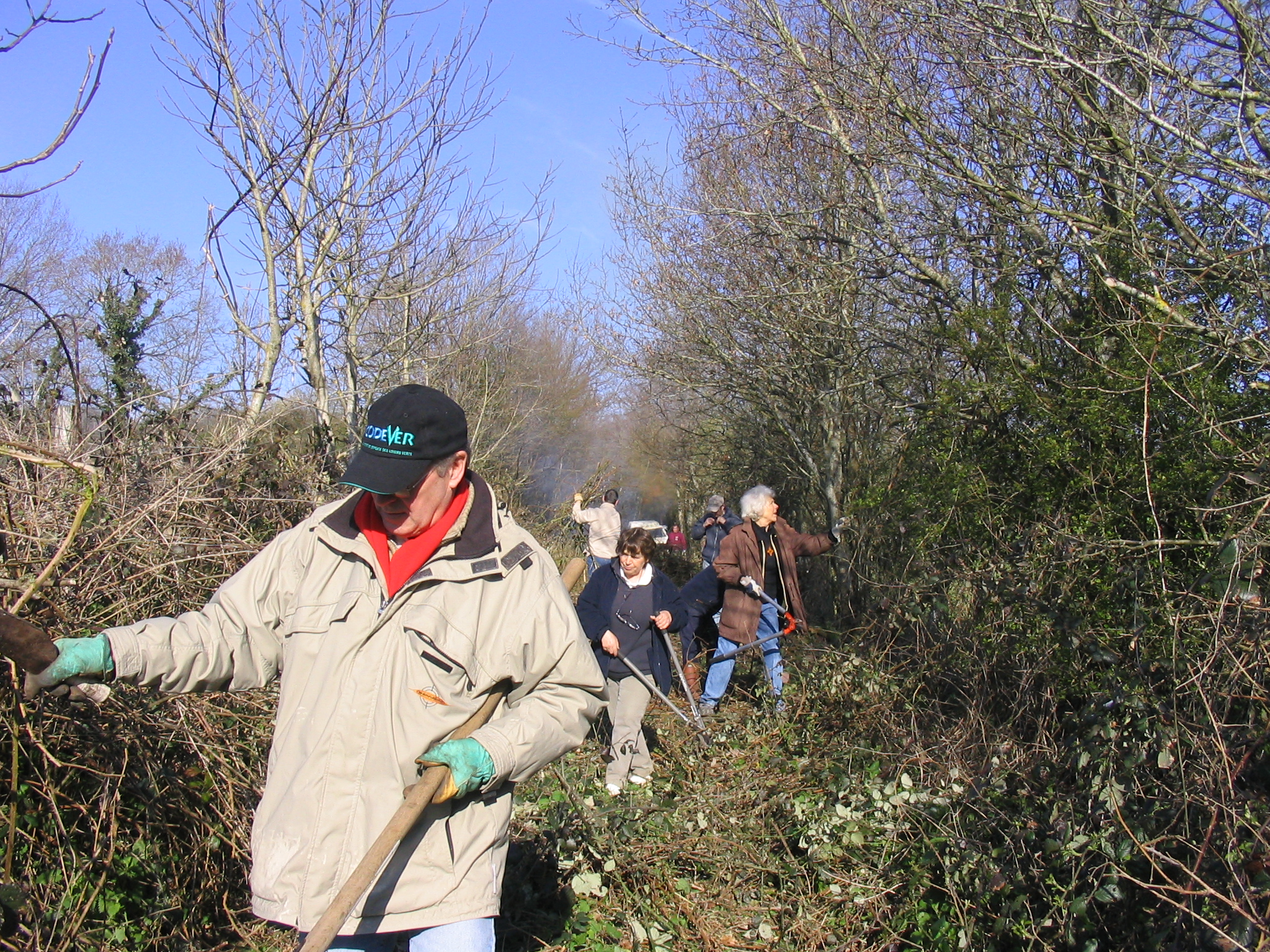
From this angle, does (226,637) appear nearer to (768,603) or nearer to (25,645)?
(25,645)

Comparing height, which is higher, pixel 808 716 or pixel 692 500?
pixel 808 716

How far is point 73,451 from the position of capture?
395 cm

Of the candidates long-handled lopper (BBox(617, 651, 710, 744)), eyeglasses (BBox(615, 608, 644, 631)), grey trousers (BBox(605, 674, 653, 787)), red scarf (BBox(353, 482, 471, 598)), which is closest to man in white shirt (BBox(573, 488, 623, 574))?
long-handled lopper (BBox(617, 651, 710, 744))

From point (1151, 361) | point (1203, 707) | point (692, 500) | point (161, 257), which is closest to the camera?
point (1203, 707)

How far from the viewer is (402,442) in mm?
2342

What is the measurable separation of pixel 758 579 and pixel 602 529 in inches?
194

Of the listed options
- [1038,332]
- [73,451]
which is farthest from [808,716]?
[73,451]

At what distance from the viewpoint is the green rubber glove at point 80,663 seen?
2.21m

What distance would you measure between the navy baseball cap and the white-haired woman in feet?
16.2

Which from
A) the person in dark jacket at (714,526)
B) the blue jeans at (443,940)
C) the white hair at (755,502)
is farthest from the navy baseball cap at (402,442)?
the person in dark jacket at (714,526)

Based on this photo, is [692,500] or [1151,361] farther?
[692,500]

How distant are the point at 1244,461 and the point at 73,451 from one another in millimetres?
4607

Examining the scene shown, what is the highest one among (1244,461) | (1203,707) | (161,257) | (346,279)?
(161,257)

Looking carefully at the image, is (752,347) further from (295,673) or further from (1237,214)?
(295,673)
